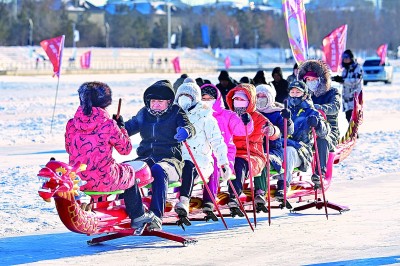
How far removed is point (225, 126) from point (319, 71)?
1827 millimetres

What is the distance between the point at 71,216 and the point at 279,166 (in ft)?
8.28

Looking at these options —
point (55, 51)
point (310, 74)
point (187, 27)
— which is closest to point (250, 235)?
point (310, 74)

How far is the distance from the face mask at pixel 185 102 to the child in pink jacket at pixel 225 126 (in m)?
0.14

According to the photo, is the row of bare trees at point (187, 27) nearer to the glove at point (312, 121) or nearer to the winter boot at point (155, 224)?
the glove at point (312, 121)

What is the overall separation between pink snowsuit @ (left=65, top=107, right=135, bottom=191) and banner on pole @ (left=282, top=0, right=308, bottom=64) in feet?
17.8

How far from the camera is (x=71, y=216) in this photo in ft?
21.4

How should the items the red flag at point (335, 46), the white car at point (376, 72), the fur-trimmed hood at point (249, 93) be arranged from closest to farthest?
1. the fur-trimmed hood at point (249, 93)
2. the red flag at point (335, 46)
3. the white car at point (376, 72)

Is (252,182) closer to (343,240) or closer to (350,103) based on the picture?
(343,240)

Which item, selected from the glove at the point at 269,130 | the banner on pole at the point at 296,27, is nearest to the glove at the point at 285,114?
the glove at the point at 269,130

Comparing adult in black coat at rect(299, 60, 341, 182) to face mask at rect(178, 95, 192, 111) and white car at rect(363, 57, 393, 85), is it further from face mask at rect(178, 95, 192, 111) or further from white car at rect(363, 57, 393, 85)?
white car at rect(363, 57, 393, 85)

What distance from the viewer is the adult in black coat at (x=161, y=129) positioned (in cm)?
732

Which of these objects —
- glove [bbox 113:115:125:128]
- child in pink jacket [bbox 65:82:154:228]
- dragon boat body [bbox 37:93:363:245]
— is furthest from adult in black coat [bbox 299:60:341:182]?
child in pink jacket [bbox 65:82:154:228]

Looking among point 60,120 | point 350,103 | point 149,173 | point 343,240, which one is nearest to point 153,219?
point 149,173

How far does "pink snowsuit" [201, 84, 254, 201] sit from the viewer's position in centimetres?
785
